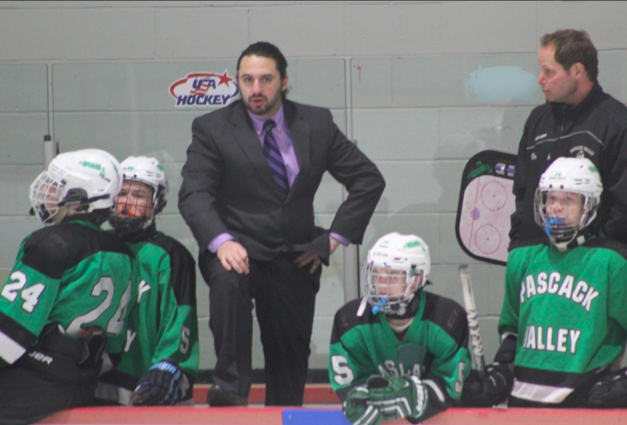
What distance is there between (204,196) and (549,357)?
3.54 ft

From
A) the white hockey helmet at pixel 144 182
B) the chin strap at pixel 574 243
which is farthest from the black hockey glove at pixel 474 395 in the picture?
the white hockey helmet at pixel 144 182

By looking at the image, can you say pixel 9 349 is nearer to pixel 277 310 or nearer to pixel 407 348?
pixel 277 310

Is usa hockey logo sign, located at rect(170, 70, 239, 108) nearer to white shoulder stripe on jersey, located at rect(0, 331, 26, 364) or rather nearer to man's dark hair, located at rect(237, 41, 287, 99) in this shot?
man's dark hair, located at rect(237, 41, 287, 99)

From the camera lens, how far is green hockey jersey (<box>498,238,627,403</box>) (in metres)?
2.25

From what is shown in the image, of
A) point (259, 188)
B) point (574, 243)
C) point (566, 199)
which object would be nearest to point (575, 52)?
point (566, 199)

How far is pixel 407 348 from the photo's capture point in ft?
7.28

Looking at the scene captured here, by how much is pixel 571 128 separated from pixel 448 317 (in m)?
0.76

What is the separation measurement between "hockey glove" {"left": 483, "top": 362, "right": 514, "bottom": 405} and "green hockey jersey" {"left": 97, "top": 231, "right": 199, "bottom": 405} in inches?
34.3

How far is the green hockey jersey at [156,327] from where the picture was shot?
254cm

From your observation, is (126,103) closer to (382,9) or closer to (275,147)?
(275,147)

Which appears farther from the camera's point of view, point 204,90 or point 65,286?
point 204,90

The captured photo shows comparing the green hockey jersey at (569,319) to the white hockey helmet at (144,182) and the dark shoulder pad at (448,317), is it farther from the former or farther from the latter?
the white hockey helmet at (144,182)

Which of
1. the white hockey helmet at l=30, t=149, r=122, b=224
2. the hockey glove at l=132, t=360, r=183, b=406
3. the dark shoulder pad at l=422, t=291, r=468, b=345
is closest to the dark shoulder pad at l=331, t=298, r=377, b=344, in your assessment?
the dark shoulder pad at l=422, t=291, r=468, b=345

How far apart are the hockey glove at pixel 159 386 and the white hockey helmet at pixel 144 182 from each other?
0.45 m
